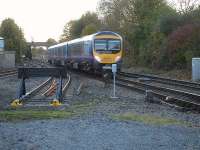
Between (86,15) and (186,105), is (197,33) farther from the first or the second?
(86,15)

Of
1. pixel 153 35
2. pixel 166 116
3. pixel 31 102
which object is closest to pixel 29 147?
pixel 166 116

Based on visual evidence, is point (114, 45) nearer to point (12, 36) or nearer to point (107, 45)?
point (107, 45)

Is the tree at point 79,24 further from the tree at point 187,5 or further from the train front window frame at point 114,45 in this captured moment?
the train front window frame at point 114,45

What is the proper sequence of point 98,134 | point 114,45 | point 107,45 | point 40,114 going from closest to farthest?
point 98,134, point 40,114, point 107,45, point 114,45

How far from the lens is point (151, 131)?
10.2 meters

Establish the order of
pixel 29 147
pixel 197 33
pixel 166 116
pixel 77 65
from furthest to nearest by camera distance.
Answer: pixel 77 65, pixel 197 33, pixel 166 116, pixel 29 147

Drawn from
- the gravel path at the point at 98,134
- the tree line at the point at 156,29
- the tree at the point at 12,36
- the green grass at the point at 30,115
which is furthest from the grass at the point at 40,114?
the tree at the point at 12,36

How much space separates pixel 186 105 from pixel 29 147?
8.29m

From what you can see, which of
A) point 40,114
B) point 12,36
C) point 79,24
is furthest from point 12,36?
point 40,114

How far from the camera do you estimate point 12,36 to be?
8512cm

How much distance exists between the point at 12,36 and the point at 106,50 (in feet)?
180

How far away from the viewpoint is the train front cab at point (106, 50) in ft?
105

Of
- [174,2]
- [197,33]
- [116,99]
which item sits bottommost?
[116,99]

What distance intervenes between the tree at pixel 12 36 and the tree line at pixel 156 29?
19.4m
